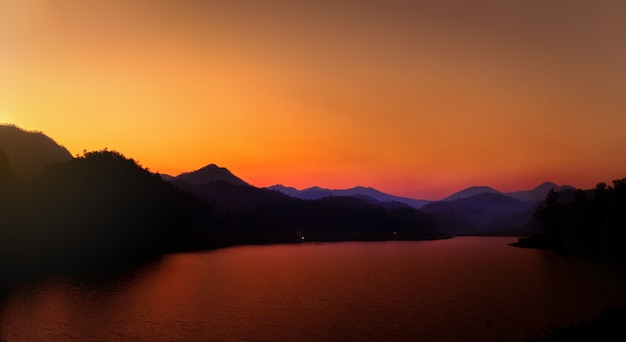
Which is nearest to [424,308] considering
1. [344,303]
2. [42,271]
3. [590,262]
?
[344,303]

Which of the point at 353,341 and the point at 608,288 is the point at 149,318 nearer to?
the point at 353,341

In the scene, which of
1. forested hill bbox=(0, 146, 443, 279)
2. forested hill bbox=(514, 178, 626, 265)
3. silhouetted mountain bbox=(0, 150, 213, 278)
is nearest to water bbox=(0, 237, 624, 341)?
Answer: forested hill bbox=(514, 178, 626, 265)

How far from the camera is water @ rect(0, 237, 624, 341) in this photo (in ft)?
150

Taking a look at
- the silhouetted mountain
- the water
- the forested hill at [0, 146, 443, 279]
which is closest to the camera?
the water

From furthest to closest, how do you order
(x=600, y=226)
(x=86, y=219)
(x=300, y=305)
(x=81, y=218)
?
(x=86, y=219), (x=81, y=218), (x=600, y=226), (x=300, y=305)

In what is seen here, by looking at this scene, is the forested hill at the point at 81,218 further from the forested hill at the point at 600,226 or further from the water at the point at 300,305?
the forested hill at the point at 600,226

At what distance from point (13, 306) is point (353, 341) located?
136ft

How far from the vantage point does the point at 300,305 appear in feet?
196

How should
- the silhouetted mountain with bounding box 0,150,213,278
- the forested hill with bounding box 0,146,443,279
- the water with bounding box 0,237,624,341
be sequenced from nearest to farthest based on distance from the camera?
1. the water with bounding box 0,237,624,341
2. the forested hill with bounding box 0,146,443,279
3. the silhouetted mountain with bounding box 0,150,213,278

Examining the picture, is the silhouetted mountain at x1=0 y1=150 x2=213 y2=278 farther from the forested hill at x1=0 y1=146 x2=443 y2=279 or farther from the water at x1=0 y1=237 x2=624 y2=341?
the water at x1=0 y1=237 x2=624 y2=341

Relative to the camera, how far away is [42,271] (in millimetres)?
83125

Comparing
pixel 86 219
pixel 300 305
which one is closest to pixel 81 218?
pixel 86 219

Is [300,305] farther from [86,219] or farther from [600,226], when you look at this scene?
[86,219]

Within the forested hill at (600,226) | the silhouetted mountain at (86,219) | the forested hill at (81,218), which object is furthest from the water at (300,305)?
the silhouetted mountain at (86,219)
